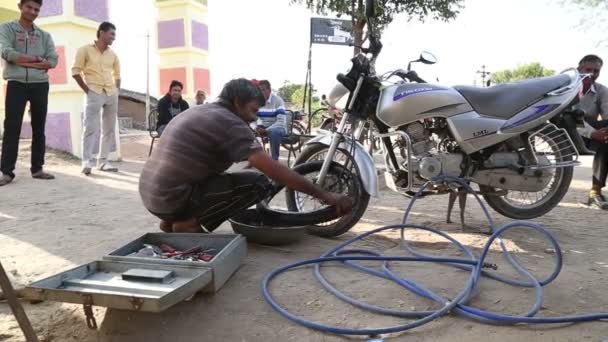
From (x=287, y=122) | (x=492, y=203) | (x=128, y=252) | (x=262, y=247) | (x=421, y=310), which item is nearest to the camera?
(x=421, y=310)

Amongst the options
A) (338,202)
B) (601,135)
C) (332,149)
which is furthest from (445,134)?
(601,135)

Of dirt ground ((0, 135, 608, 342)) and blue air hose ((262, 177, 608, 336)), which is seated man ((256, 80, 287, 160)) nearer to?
dirt ground ((0, 135, 608, 342))

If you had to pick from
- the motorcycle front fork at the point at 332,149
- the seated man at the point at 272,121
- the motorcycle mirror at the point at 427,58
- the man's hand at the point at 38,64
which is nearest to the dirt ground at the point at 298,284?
the motorcycle front fork at the point at 332,149

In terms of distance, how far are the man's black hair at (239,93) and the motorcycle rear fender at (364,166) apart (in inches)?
30.9

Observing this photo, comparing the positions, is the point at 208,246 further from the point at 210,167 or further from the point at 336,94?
the point at 336,94

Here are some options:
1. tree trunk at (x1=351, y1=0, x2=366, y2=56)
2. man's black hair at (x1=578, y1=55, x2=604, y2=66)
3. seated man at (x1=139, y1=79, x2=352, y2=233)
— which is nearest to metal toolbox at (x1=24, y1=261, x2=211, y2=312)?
seated man at (x1=139, y1=79, x2=352, y2=233)

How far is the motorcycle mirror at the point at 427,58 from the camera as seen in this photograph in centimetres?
321

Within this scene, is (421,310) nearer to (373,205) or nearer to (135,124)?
(373,205)

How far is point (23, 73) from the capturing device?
474cm

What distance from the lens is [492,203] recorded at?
3.34 m

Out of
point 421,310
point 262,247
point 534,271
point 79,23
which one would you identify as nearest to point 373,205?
point 262,247

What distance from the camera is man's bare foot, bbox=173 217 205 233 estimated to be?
2.71m

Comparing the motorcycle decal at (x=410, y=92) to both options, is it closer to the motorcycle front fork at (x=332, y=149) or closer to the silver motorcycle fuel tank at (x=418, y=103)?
the silver motorcycle fuel tank at (x=418, y=103)

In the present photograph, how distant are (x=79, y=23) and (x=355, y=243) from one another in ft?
19.7
